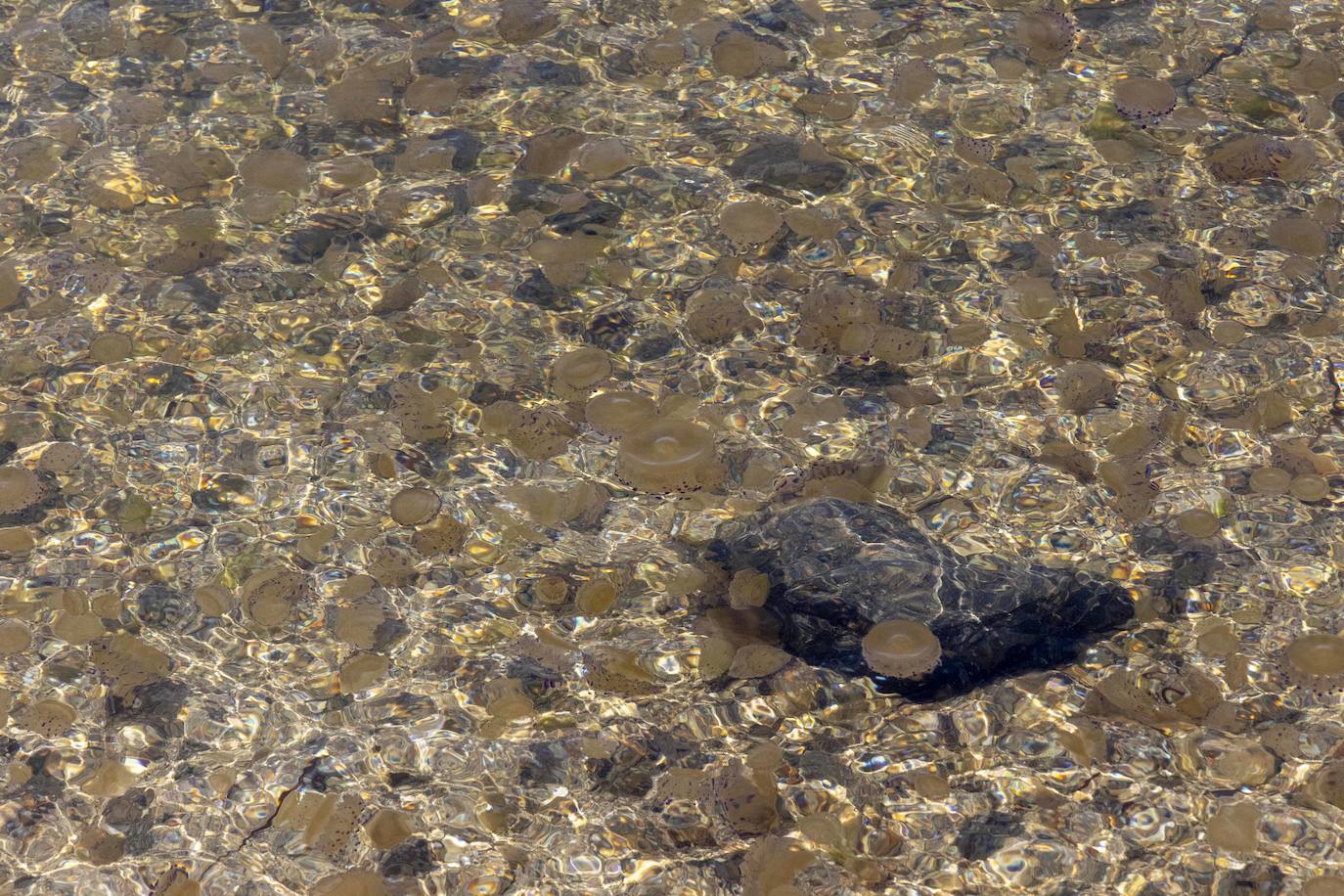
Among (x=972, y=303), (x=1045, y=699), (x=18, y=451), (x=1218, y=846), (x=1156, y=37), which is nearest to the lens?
(x=1218, y=846)

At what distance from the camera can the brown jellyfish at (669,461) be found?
4.11 meters

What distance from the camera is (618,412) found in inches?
168

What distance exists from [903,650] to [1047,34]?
3.16 meters

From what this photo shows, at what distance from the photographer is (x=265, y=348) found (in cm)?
453

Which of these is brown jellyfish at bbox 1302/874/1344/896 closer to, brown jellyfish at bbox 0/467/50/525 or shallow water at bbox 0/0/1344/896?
shallow water at bbox 0/0/1344/896

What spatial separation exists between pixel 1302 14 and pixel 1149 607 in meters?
3.26

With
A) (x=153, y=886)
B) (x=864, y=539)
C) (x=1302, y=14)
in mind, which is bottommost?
(x=153, y=886)

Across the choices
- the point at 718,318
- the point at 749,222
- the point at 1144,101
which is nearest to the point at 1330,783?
the point at 718,318

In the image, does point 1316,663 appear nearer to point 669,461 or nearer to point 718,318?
point 669,461

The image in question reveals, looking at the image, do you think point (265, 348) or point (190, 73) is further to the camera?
point (190, 73)

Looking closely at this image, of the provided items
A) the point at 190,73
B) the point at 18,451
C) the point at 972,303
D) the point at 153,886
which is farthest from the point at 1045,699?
the point at 190,73

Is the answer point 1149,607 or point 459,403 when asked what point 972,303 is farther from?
point 459,403

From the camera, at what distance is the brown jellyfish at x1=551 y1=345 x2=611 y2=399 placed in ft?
14.3

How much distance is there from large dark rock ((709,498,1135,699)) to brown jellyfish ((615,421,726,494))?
0.33 meters
